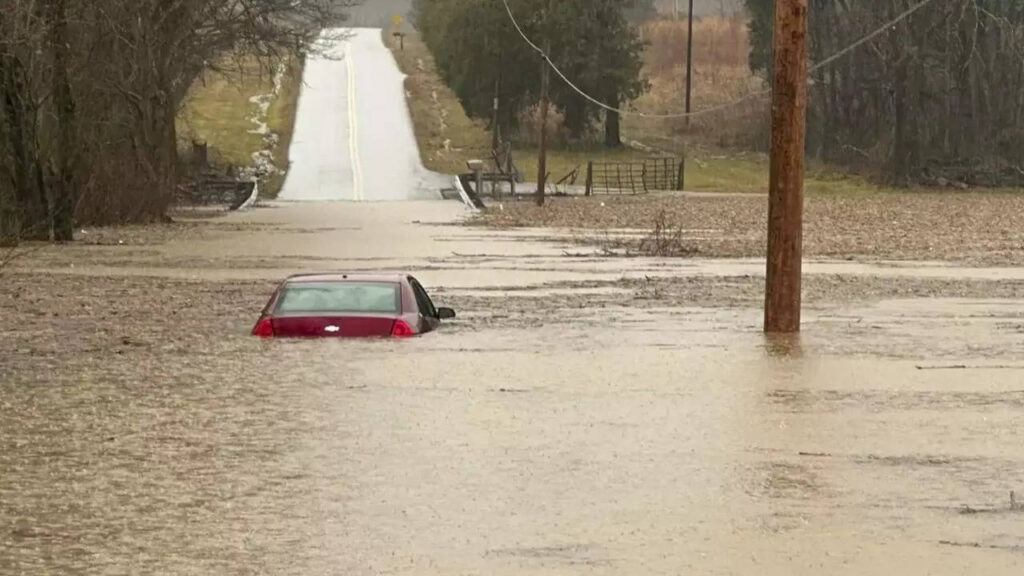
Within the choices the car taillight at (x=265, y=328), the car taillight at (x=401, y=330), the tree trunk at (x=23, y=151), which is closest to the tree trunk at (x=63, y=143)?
the tree trunk at (x=23, y=151)

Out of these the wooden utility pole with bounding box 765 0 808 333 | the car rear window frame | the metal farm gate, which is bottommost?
the metal farm gate

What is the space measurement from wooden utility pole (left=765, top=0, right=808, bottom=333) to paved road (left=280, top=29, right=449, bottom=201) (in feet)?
152

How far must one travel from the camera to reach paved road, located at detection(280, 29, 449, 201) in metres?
Answer: 76.6

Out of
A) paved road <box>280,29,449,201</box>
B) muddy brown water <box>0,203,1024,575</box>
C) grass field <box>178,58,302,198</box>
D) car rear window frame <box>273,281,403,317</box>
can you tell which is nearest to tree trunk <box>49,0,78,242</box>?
muddy brown water <box>0,203,1024,575</box>

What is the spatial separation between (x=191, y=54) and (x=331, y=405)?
46954 millimetres

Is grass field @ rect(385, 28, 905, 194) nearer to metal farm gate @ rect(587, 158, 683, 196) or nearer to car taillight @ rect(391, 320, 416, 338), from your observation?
metal farm gate @ rect(587, 158, 683, 196)

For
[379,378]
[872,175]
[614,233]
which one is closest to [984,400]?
[379,378]

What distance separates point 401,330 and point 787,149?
5.31m

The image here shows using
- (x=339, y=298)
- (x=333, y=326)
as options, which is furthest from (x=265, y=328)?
(x=333, y=326)

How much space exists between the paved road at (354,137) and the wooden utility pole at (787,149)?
46.5 m

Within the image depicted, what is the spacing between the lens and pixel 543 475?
13.8 m

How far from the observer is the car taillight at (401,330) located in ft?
69.2

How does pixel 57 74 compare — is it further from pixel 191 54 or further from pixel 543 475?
pixel 543 475

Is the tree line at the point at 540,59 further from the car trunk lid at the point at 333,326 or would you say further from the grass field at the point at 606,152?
the car trunk lid at the point at 333,326
